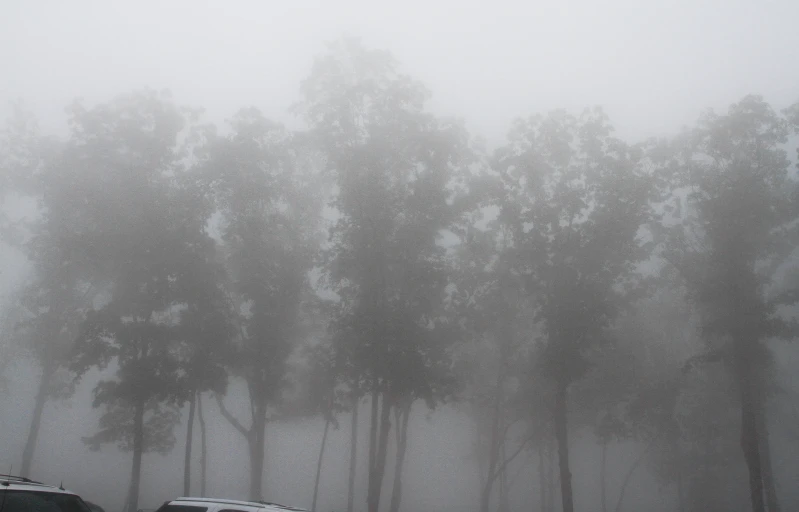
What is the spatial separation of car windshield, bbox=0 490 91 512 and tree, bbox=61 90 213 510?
53.7 ft

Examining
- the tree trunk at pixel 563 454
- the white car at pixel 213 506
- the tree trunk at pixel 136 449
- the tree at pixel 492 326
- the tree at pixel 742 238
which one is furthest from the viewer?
the tree at pixel 492 326

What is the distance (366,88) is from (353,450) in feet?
66.6

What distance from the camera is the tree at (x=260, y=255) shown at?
28.5 meters

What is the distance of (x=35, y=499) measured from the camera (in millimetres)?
9000

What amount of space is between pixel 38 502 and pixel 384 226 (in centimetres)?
1872

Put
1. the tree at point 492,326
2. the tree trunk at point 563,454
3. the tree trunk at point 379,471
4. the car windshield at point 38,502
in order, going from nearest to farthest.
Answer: the car windshield at point 38,502 → the tree trunk at point 379,471 → the tree trunk at point 563,454 → the tree at point 492,326

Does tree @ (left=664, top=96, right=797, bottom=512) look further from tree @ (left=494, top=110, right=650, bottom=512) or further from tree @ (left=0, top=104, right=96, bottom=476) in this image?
tree @ (left=0, top=104, right=96, bottom=476)

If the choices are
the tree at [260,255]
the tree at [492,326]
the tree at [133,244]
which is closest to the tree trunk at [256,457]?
the tree at [260,255]

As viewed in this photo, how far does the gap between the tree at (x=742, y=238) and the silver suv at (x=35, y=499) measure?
25735 mm

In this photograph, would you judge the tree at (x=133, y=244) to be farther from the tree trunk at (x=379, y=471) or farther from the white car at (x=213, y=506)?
the white car at (x=213, y=506)

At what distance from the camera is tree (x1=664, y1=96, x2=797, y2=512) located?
1070 inches

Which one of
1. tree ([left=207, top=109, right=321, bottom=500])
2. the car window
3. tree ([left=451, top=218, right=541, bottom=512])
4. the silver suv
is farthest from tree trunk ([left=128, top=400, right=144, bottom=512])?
the silver suv

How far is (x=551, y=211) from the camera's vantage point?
92.8ft

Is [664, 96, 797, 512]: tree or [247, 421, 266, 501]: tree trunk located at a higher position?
[664, 96, 797, 512]: tree
